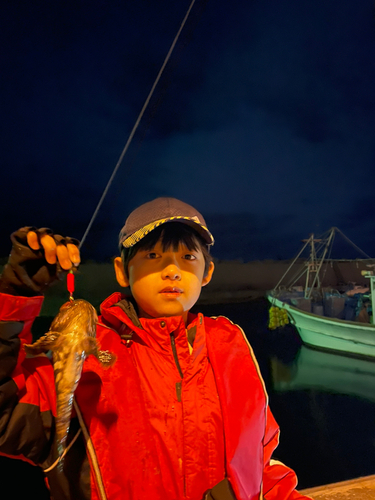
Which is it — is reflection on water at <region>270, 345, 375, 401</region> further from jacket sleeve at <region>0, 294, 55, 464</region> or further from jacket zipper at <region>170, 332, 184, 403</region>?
jacket sleeve at <region>0, 294, 55, 464</region>

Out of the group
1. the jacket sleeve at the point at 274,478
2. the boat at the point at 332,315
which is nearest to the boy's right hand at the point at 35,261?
the jacket sleeve at the point at 274,478

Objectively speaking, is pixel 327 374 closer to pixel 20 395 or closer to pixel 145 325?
pixel 145 325

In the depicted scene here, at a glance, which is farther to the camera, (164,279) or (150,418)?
(164,279)

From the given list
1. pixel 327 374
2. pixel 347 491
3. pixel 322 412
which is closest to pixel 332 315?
pixel 327 374

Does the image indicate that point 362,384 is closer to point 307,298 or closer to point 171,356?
point 307,298

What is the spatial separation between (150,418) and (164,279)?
2.02ft

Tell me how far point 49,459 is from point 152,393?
0.48 m

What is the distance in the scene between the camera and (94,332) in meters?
1.37

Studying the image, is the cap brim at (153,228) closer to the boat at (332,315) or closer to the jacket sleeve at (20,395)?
the jacket sleeve at (20,395)

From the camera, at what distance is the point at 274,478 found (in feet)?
5.04

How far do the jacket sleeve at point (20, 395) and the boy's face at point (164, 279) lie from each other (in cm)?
47

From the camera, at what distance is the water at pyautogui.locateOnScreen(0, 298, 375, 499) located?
29.7 ft

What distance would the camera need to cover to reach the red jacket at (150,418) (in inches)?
46.6

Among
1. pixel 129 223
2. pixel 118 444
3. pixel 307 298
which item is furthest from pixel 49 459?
pixel 307 298
